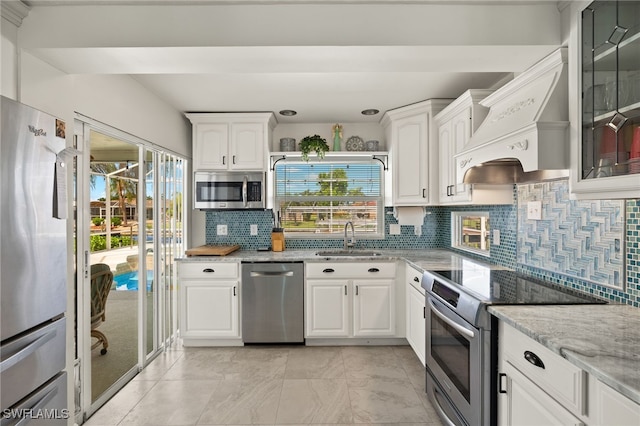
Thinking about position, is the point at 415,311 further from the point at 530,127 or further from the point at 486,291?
the point at 530,127

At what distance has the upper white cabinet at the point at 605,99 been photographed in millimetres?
1266

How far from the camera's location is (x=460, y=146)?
2.79 metres

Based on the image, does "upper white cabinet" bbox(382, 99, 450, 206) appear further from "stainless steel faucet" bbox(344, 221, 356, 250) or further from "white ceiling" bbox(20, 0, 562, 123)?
"white ceiling" bbox(20, 0, 562, 123)

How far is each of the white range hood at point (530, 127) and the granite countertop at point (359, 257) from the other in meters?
0.88

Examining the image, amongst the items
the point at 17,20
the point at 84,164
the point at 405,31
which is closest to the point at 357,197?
the point at 405,31

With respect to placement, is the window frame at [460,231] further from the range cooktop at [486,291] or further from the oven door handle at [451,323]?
the oven door handle at [451,323]

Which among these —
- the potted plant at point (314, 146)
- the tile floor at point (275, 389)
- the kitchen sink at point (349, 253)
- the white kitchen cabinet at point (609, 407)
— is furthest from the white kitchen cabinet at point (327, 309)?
the white kitchen cabinet at point (609, 407)

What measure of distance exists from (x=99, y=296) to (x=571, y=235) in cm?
309

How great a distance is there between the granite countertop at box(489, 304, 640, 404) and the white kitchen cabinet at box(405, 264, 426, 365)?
1.22 meters

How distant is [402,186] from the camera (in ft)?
11.4

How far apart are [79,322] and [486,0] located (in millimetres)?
3059

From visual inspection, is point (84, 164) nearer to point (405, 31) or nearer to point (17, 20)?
point (17, 20)

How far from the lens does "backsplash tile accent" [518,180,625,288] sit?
5.50 feet

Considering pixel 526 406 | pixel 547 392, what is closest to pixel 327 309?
pixel 526 406
